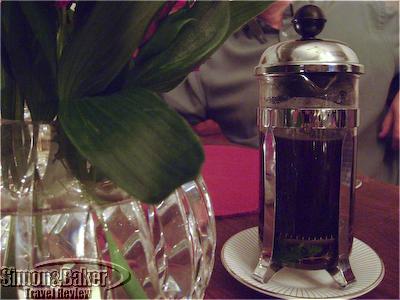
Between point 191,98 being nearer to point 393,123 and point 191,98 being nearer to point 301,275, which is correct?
point 393,123

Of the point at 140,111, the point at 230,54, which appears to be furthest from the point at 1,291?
the point at 230,54

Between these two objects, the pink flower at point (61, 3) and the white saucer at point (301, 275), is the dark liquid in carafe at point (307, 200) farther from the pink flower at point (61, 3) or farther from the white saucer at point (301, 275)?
the pink flower at point (61, 3)

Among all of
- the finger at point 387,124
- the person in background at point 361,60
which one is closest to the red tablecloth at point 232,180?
the person in background at point 361,60

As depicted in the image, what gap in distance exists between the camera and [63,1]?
183 mm

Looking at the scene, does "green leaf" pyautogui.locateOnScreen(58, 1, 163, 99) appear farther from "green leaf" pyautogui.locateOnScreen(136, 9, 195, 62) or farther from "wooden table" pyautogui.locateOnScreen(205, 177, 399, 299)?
"wooden table" pyautogui.locateOnScreen(205, 177, 399, 299)

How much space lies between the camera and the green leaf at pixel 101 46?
0.18m

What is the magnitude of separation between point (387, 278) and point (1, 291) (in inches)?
11.5

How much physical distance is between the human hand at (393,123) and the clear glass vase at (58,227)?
3.01 ft

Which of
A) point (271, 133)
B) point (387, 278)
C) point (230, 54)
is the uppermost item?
point (230, 54)

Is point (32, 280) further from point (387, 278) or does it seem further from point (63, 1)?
point (387, 278)

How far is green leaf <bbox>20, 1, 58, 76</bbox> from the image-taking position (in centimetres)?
19

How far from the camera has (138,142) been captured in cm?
18

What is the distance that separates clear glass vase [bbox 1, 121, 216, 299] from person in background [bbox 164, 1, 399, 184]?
83cm

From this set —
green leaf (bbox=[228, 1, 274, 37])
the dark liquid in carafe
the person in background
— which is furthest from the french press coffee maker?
the person in background
